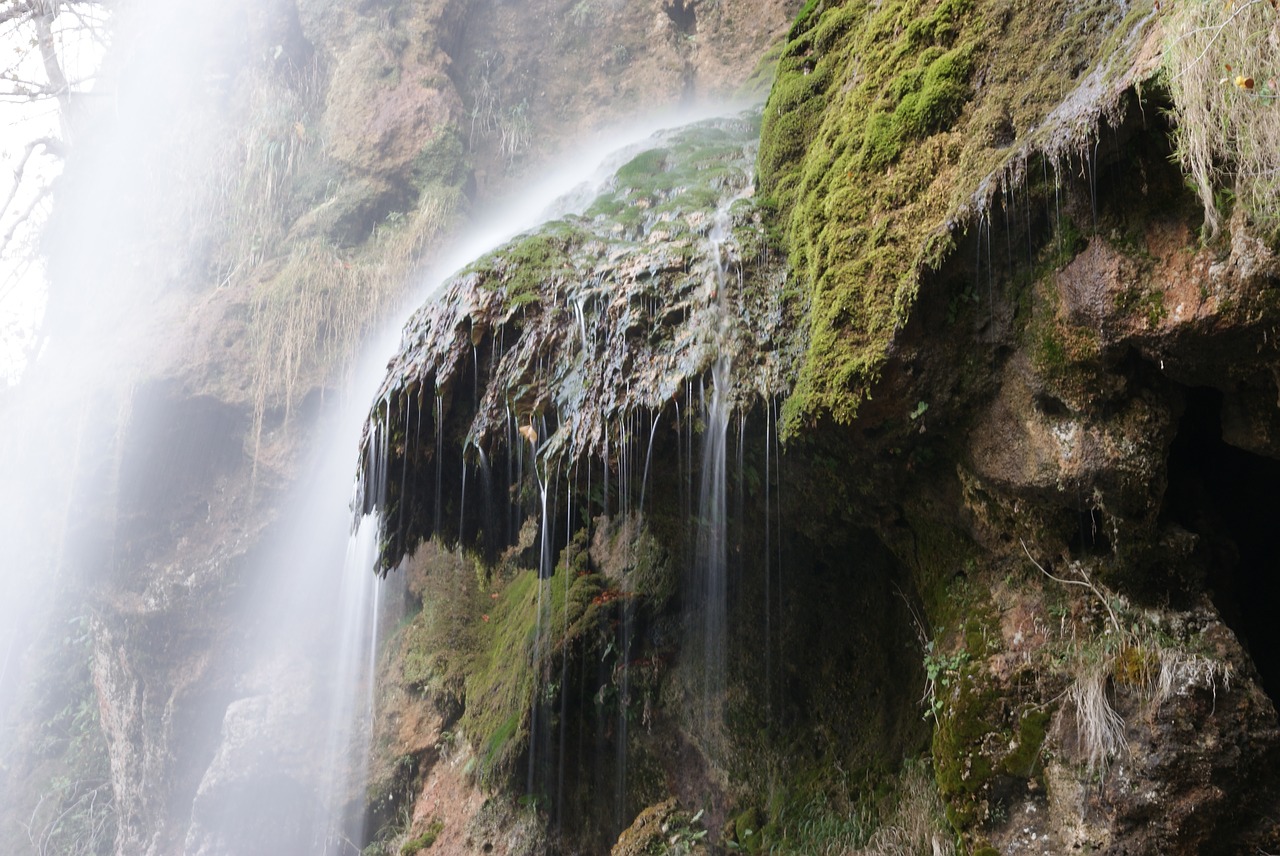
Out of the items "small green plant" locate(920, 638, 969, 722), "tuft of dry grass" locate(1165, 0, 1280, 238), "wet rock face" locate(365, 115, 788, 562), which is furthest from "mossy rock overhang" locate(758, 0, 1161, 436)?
"small green plant" locate(920, 638, 969, 722)

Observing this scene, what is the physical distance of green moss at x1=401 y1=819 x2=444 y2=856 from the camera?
8.59 m

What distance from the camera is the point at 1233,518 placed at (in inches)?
169

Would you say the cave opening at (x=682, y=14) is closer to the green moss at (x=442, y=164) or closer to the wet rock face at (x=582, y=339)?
the green moss at (x=442, y=164)

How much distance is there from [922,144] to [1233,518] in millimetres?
2615

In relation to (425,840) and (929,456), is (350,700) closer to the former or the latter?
(425,840)

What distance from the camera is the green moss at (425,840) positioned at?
859cm

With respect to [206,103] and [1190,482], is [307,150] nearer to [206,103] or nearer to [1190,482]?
[206,103]

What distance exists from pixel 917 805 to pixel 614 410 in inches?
119

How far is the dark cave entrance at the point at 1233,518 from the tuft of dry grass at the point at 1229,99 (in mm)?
1185

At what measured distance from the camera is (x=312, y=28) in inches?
658

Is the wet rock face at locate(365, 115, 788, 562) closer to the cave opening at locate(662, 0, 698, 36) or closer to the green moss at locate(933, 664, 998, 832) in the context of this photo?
the green moss at locate(933, 664, 998, 832)

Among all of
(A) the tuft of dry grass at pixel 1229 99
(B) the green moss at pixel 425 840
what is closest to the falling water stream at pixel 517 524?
(B) the green moss at pixel 425 840

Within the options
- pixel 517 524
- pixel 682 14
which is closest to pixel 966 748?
pixel 517 524

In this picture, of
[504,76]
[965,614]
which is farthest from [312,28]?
[965,614]
